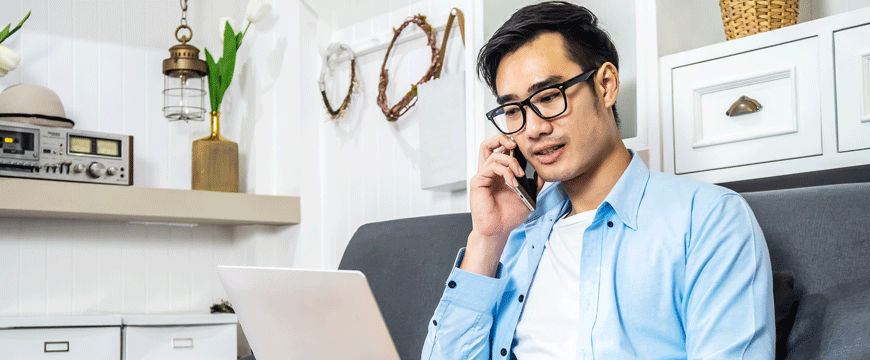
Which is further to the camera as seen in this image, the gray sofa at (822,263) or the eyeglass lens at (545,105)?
the eyeglass lens at (545,105)

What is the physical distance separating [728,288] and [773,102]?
64cm

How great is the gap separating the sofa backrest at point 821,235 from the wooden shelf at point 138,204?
210 centimetres

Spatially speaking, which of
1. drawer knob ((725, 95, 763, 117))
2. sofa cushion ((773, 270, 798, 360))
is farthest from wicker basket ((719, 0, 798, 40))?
sofa cushion ((773, 270, 798, 360))

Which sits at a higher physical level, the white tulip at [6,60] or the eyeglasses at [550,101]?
the white tulip at [6,60]

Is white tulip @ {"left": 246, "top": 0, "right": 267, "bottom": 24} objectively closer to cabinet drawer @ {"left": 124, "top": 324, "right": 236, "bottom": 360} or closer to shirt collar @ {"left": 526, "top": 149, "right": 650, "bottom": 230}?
cabinet drawer @ {"left": 124, "top": 324, "right": 236, "bottom": 360}

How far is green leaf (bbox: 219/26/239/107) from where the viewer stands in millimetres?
3107

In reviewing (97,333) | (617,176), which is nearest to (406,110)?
(97,333)

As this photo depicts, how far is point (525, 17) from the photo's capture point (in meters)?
1.38

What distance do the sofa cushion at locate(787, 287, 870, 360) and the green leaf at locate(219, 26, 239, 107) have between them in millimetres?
2490

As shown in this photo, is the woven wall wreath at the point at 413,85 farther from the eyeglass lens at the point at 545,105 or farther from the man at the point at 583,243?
the eyeglass lens at the point at 545,105

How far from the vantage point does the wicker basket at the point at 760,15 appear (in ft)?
5.24

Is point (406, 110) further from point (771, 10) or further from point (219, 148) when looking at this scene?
point (771, 10)

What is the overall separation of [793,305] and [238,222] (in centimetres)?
238

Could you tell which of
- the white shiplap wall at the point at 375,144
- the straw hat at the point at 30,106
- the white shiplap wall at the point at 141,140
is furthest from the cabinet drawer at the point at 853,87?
the straw hat at the point at 30,106
